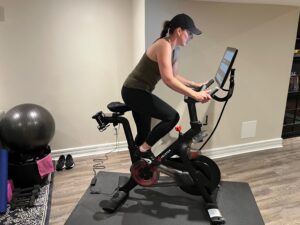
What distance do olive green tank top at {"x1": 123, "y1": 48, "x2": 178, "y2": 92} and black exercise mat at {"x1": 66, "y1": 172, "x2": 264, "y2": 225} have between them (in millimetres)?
982

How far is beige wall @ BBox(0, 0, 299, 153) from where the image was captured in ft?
8.77

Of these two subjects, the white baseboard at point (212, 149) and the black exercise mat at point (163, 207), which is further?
the white baseboard at point (212, 149)

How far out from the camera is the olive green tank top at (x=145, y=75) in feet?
6.78

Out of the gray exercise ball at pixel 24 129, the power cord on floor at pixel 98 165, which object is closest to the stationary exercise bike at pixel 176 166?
the power cord on floor at pixel 98 165

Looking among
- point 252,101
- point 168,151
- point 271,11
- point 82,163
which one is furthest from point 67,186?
point 271,11

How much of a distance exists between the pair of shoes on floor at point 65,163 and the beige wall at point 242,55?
1254mm

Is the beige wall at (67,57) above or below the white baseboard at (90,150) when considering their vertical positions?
above

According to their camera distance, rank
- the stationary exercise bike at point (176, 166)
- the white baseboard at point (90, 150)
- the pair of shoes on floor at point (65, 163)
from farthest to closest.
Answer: the white baseboard at point (90, 150) < the pair of shoes on floor at point (65, 163) < the stationary exercise bike at point (176, 166)

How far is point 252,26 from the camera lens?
2.86 m

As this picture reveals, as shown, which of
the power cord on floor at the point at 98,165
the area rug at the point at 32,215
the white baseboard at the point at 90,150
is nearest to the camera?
the area rug at the point at 32,215

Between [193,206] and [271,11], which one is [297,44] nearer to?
[271,11]

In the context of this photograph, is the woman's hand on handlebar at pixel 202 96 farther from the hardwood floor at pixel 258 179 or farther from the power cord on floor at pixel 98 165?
the power cord on floor at pixel 98 165

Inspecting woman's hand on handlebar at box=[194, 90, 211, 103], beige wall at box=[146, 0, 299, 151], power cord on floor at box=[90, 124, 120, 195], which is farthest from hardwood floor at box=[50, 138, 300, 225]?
woman's hand on handlebar at box=[194, 90, 211, 103]

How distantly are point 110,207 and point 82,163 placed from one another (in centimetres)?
96
